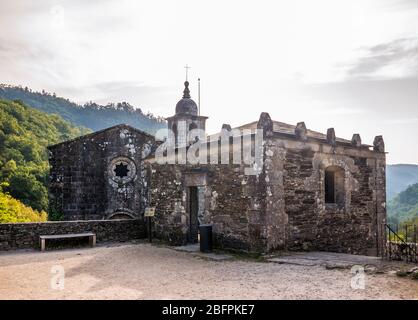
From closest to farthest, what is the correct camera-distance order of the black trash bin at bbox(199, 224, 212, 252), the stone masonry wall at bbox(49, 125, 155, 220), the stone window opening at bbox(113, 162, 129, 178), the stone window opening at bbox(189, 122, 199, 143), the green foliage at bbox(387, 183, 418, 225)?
the black trash bin at bbox(199, 224, 212, 252), the stone masonry wall at bbox(49, 125, 155, 220), the stone window opening at bbox(113, 162, 129, 178), the stone window opening at bbox(189, 122, 199, 143), the green foliage at bbox(387, 183, 418, 225)

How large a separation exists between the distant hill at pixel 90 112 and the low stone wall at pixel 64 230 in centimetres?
7044

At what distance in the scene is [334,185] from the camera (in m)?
12.7

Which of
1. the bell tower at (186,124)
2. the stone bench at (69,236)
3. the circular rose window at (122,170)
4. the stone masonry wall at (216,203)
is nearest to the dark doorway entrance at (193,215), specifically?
the stone masonry wall at (216,203)

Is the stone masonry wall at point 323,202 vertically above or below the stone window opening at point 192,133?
below

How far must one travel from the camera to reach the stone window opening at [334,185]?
41.0ft

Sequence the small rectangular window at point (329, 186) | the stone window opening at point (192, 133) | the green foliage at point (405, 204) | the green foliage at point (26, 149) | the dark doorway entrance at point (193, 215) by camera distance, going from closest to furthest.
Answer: the small rectangular window at point (329, 186) < the dark doorway entrance at point (193, 215) < the stone window opening at point (192, 133) < the green foliage at point (26, 149) < the green foliage at point (405, 204)

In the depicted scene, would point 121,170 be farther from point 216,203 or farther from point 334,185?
point 334,185

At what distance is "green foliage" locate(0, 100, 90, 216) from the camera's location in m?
34.1

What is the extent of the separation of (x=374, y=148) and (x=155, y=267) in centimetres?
892

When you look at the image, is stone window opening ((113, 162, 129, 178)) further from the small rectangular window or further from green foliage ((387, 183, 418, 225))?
green foliage ((387, 183, 418, 225))

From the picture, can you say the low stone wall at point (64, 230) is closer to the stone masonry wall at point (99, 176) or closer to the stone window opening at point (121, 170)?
the stone masonry wall at point (99, 176)

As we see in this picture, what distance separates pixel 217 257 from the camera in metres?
10.4

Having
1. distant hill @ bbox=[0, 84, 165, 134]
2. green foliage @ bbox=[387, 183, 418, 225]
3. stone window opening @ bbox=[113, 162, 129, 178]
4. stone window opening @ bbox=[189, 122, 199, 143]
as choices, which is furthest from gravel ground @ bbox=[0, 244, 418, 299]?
distant hill @ bbox=[0, 84, 165, 134]
